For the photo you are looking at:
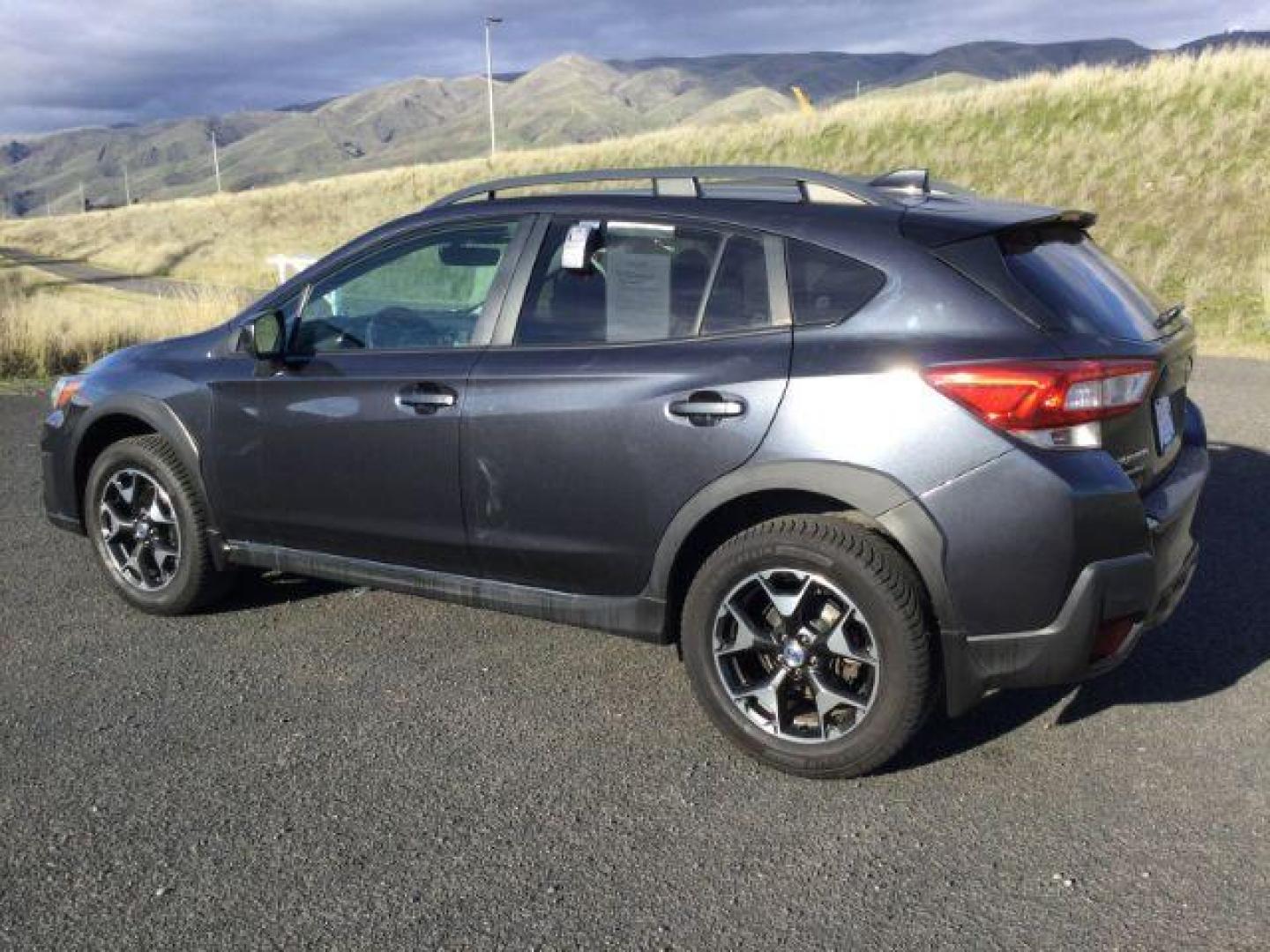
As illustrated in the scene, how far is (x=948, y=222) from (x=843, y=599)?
46.4 inches

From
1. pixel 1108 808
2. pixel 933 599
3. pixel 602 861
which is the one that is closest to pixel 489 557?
pixel 602 861

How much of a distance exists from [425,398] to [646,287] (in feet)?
2.87

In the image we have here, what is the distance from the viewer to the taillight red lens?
118 inches

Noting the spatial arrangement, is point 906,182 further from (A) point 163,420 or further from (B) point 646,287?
(A) point 163,420

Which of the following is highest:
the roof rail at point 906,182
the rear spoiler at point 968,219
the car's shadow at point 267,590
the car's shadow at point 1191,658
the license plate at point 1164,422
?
the roof rail at point 906,182

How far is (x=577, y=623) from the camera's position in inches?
149

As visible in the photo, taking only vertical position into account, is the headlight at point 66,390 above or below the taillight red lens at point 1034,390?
below

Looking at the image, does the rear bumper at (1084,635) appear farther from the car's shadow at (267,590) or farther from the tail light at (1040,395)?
the car's shadow at (267,590)

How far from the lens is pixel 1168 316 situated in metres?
3.77

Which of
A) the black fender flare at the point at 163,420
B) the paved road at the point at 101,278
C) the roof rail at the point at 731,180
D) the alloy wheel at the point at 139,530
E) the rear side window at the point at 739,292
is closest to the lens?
the rear side window at the point at 739,292

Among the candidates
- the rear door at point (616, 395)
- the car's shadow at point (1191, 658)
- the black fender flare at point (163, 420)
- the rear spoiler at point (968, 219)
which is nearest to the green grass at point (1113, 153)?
the car's shadow at point (1191, 658)

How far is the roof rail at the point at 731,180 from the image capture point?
3639 mm

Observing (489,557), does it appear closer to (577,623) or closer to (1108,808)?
(577,623)

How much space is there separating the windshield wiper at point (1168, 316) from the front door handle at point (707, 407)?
1424 millimetres
